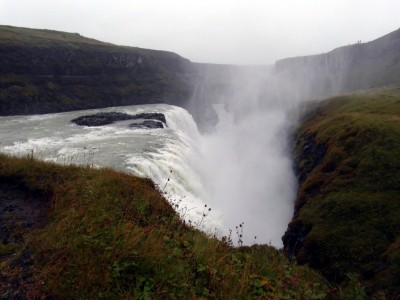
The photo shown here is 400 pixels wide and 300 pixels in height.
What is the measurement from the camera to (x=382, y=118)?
4191cm

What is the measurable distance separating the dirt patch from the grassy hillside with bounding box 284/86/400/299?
12.6 metres

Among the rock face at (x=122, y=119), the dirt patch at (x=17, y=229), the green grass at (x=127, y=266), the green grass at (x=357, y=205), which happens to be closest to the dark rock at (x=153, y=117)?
the rock face at (x=122, y=119)

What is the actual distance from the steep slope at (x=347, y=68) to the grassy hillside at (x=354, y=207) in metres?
92.1

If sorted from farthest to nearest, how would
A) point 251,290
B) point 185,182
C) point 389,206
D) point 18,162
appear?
point 185,182
point 389,206
point 18,162
point 251,290

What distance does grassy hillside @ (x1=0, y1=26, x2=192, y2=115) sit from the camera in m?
87.4

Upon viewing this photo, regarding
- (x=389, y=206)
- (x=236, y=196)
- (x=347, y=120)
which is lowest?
(x=236, y=196)

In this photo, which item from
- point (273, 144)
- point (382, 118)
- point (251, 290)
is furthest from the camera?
point (273, 144)

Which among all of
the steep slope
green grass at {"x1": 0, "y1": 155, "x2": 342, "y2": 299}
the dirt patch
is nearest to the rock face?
the dirt patch

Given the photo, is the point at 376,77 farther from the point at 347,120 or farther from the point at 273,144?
the point at 347,120

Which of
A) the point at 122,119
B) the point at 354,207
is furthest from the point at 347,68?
the point at 354,207

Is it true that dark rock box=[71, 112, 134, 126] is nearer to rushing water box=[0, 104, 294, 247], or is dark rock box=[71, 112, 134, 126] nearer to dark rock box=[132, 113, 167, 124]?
dark rock box=[132, 113, 167, 124]

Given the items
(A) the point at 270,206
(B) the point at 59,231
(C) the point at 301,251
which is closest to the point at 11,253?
(B) the point at 59,231

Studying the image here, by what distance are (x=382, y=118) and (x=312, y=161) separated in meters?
9.98

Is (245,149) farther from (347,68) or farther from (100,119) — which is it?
(347,68)
